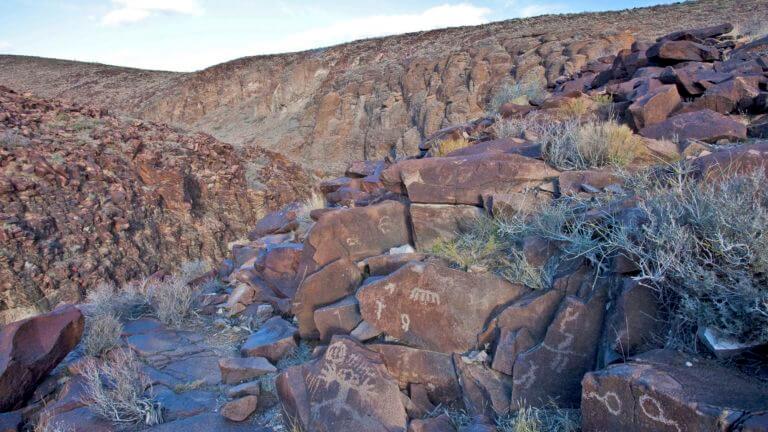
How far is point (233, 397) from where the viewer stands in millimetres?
3996

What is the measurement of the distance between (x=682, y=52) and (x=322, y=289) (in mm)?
7149

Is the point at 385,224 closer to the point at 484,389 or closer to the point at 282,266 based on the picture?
the point at 282,266

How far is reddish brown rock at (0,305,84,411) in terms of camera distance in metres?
4.18

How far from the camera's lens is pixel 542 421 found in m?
2.75

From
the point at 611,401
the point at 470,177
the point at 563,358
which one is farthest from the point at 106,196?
the point at 611,401

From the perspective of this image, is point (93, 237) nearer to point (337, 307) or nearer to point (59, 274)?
point (59, 274)

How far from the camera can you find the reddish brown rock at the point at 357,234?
475cm

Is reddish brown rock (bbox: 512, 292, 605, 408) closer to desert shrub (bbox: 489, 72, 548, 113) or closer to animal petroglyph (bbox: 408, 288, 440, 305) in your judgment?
animal petroglyph (bbox: 408, 288, 440, 305)

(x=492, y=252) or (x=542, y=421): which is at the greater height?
(x=492, y=252)

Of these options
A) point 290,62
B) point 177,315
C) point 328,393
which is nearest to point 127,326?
point 177,315

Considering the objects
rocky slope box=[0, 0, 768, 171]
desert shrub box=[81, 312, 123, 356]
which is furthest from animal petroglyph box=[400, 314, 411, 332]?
rocky slope box=[0, 0, 768, 171]

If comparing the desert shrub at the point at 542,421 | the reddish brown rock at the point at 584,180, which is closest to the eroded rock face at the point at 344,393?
the desert shrub at the point at 542,421

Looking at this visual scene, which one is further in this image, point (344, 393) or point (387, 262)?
point (387, 262)

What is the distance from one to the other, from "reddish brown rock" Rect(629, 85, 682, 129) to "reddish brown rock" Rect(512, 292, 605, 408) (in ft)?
11.1
